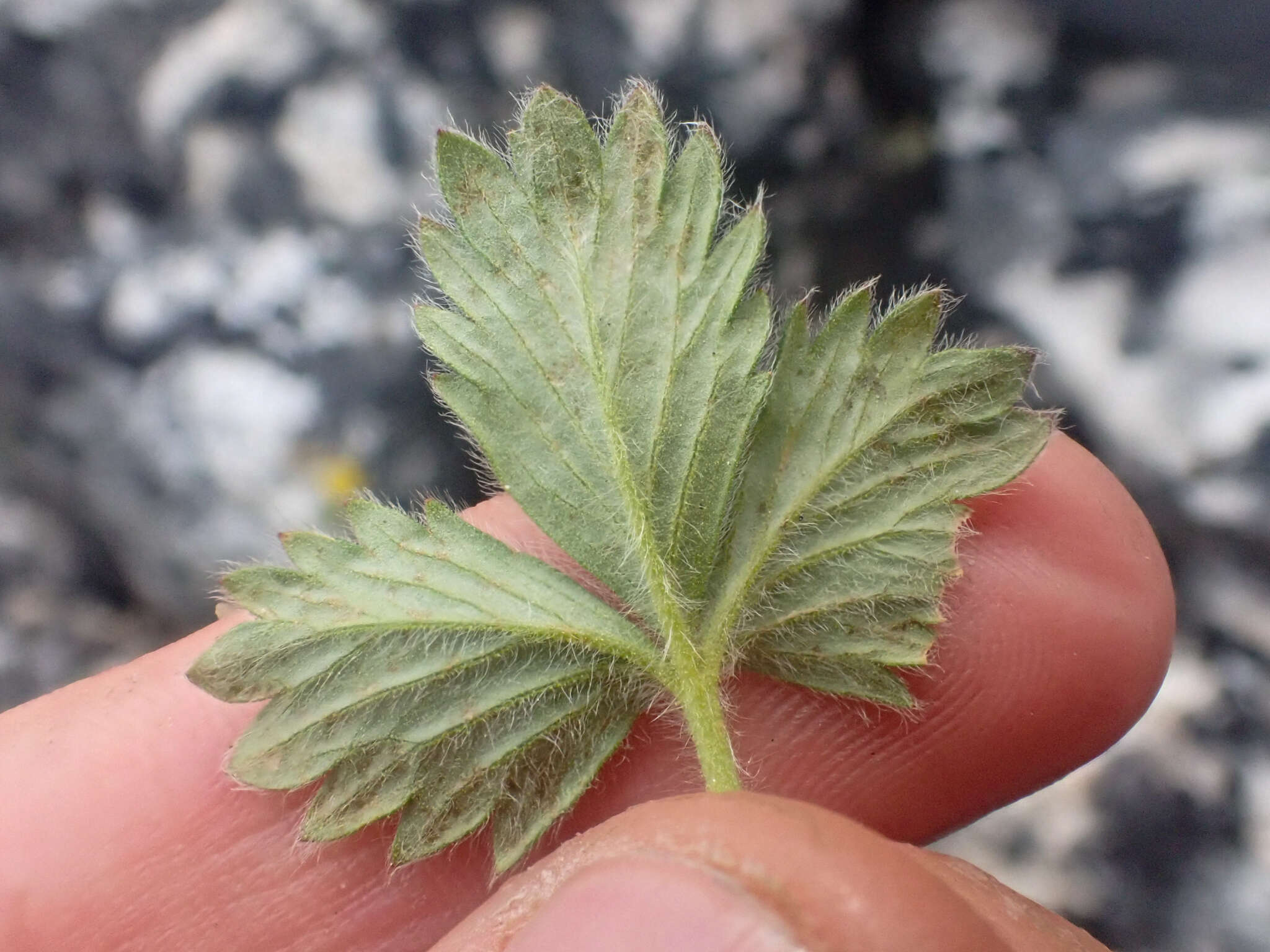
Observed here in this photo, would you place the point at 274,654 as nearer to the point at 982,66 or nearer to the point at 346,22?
the point at 346,22

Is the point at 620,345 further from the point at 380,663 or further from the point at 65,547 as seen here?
the point at 65,547

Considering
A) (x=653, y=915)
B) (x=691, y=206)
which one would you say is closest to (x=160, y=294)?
(x=691, y=206)

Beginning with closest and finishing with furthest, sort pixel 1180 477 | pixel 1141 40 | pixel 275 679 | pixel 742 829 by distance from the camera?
pixel 742 829, pixel 275 679, pixel 1180 477, pixel 1141 40

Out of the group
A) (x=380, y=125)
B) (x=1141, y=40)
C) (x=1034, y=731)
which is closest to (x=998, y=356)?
(x=1034, y=731)

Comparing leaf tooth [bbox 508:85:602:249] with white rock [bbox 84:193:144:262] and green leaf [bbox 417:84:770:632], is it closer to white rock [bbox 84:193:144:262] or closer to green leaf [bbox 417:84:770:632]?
green leaf [bbox 417:84:770:632]

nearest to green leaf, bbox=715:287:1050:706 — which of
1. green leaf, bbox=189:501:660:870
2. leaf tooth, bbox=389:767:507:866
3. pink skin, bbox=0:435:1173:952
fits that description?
pink skin, bbox=0:435:1173:952
